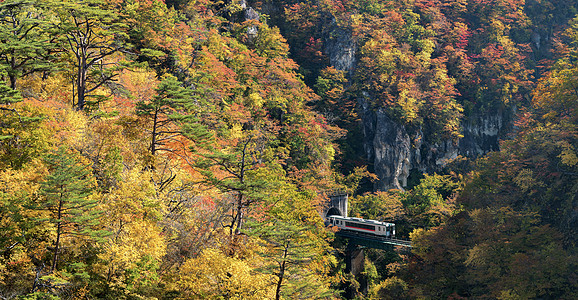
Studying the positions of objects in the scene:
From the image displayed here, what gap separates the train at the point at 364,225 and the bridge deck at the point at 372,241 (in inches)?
15.1

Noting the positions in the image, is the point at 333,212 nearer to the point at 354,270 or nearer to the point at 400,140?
the point at 354,270

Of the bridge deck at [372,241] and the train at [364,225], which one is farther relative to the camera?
the train at [364,225]

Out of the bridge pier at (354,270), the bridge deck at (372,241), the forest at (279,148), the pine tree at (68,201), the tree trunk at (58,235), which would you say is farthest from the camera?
the bridge pier at (354,270)

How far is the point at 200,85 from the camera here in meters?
30.1

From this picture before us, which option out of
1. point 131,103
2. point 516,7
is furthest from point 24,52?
point 516,7

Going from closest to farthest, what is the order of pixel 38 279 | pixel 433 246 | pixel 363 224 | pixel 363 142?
pixel 38 279 → pixel 433 246 → pixel 363 224 → pixel 363 142

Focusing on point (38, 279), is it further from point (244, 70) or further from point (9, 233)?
point (244, 70)

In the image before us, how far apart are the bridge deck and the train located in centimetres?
38

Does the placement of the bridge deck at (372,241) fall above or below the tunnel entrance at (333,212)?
below

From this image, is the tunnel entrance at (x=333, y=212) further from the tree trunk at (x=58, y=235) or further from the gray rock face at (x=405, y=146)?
the tree trunk at (x=58, y=235)

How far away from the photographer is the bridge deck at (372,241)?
3269cm

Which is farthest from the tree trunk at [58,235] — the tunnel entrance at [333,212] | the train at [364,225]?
the tunnel entrance at [333,212]

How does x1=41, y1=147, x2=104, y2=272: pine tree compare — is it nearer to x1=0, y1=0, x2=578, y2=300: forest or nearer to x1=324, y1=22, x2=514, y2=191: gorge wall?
x1=0, y1=0, x2=578, y2=300: forest

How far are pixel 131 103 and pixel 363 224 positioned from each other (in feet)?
64.4
